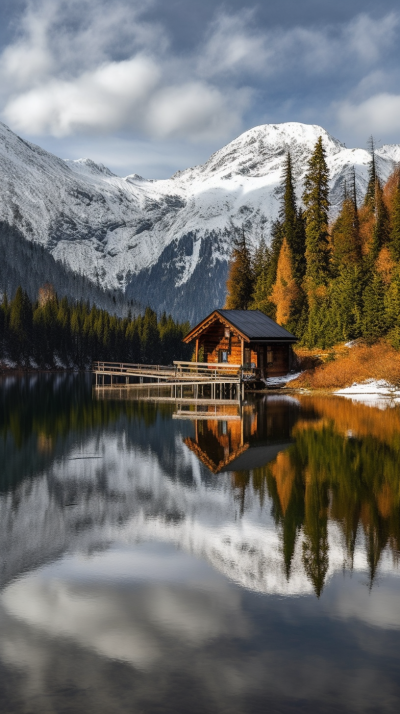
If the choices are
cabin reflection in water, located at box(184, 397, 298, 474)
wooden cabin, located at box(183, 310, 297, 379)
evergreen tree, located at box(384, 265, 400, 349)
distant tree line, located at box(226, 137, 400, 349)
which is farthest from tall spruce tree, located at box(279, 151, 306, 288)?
cabin reflection in water, located at box(184, 397, 298, 474)

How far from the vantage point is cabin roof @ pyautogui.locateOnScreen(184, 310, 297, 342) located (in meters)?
58.7

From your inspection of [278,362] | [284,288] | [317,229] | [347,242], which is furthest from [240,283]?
[278,362]

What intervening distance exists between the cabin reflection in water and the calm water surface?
0.71 feet

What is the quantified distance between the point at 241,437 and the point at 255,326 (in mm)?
32275

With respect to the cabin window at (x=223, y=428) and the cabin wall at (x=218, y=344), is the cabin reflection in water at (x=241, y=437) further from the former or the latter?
the cabin wall at (x=218, y=344)

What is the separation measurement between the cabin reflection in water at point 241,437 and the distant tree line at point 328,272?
2218 centimetres

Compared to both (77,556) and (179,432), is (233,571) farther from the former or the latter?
(179,432)

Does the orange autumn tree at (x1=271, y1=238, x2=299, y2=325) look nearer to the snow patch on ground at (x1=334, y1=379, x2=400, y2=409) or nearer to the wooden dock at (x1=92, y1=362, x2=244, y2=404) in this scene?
the wooden dock at (x1=92, y1=362, x2=244, y2=404)

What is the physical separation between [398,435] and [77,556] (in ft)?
59.3

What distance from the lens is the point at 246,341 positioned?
58.2 m

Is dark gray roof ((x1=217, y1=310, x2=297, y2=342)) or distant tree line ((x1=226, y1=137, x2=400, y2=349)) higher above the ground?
distant tree line ((x1=226, y1=137, x2=400, y2=349))

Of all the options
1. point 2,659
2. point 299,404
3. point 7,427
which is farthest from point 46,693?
point 299,404

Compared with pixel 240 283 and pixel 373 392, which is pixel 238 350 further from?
pixel 240 283

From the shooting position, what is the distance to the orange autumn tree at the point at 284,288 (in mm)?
75125
